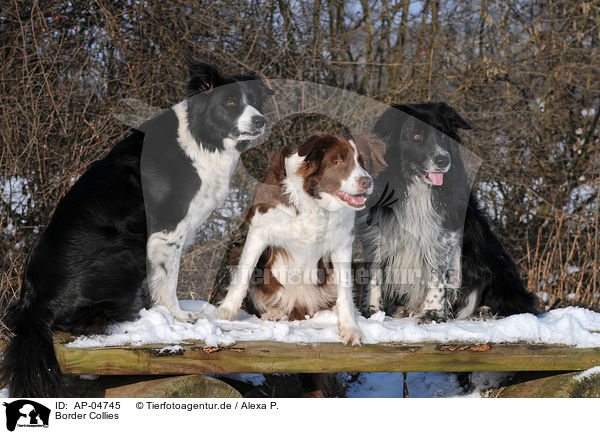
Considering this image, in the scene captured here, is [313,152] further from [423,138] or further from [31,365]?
[31,365]

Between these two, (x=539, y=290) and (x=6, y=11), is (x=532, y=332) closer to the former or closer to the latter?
(x=539, y=290)

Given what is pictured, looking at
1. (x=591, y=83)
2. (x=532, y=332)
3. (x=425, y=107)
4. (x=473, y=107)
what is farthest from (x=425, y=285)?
(x=591, y=83)

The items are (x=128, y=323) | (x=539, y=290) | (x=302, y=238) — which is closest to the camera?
(x=128, y=323)

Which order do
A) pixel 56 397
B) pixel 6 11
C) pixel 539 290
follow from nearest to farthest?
pixel 56 397 < pixel 6 11 < pixel 539 290

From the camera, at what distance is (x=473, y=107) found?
21.9 ft

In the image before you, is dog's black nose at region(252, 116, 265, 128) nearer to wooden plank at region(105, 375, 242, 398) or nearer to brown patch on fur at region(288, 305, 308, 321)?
brown patch on fur at region(288, 305, 308, 321)

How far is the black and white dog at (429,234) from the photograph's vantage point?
404cm

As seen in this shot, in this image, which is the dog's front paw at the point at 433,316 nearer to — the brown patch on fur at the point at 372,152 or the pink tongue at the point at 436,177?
the pink tongue at the point at 436,177

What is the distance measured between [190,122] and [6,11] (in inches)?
113

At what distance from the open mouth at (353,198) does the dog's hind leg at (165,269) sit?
113 cm

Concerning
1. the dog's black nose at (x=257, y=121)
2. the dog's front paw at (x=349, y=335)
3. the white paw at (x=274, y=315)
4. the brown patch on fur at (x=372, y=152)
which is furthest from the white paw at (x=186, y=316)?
the brown patch on fur at (x=372, y=152)

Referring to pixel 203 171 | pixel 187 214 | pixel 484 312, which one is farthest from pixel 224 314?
pixel 484 312
